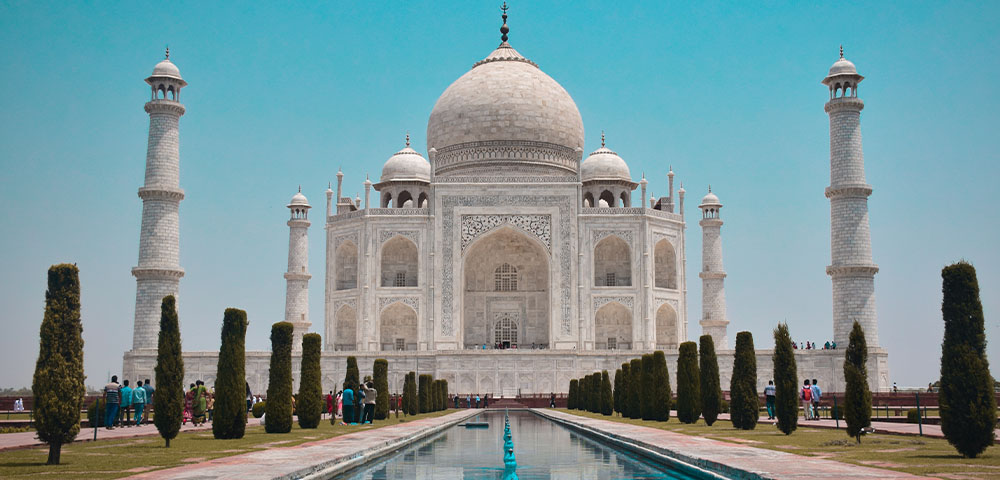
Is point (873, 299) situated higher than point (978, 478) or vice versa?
point (873, 299)

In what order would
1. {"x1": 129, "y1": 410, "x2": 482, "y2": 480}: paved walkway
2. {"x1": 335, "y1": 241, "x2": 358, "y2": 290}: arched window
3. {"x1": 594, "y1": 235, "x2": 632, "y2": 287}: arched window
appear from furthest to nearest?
{"x1": 335, "y1": 241, "x2": 358, "y2": 290}: arched window
{"x1": 594, "y1": 235, "x2": 632, "y2": 287}: arched window
{"x1": 129, "y1": 410, "x2": 482, "y2": 480}: paved walkway

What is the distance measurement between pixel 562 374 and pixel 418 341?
5.63 m

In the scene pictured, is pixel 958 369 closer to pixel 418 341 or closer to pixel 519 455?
pixel 519 455

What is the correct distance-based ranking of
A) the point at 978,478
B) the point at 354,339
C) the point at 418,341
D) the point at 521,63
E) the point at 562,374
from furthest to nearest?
the point at 521,63 < the point at 354,339 < the point at 418,341 < the point at 562,374 < the point at 978,478

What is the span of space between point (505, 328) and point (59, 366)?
27939 mm

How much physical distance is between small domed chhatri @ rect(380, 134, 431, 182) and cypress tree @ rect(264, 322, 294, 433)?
80.2 feet

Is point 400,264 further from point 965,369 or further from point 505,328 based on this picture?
point 965,369

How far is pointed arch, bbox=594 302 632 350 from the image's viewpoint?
35.8 meters

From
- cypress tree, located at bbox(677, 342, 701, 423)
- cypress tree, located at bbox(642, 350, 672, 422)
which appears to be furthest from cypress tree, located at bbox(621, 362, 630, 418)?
cypress tree, located at bbox(677, 342, 701, 423)

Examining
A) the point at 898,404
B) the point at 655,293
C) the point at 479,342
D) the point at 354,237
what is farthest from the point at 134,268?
the point at 898,404

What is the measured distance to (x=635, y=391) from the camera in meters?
20.0

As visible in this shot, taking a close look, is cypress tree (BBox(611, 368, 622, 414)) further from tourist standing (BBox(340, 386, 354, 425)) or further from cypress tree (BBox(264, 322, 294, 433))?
Answer: cypress tree (BBox(264, 322, 294, 433))

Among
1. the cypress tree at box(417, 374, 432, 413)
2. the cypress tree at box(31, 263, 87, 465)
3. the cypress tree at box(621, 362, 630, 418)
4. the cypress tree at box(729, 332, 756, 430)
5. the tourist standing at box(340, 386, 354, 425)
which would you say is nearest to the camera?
the cypress tree at box(31, 263, 87, 465)

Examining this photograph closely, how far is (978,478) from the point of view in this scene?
7.36 meters
